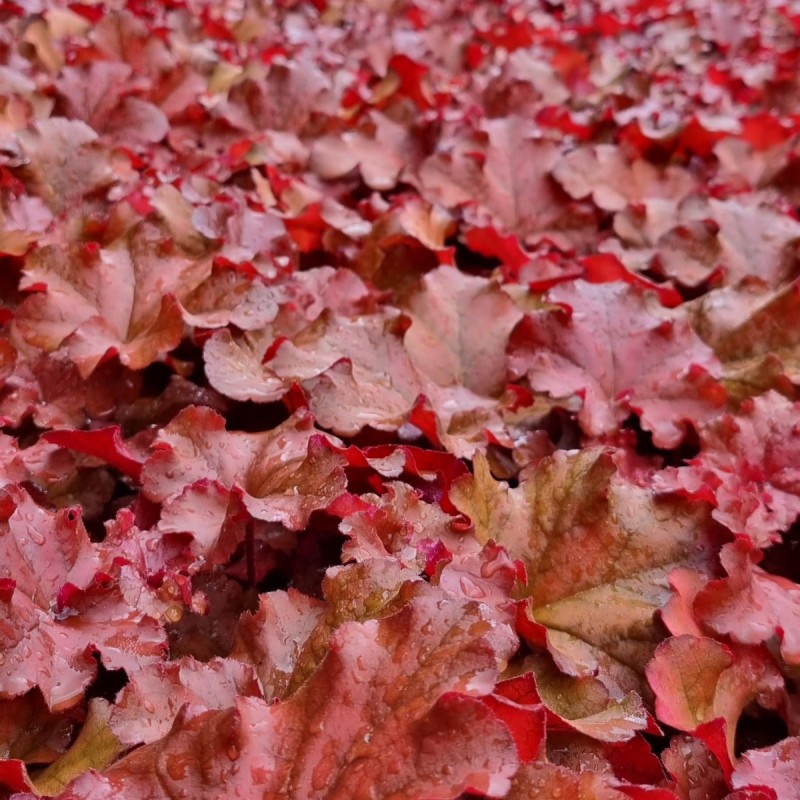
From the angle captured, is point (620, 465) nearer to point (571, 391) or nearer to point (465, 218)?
point (571, 391)

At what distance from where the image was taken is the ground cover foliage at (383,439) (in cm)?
95

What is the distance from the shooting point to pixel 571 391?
62.5 inches

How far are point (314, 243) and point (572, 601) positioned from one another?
1033mm

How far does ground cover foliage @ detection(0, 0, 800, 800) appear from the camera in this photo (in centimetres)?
95

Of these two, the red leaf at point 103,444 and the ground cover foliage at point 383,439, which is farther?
the red leaf at point 103,444

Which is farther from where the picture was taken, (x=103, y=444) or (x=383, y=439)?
(x=383, y=439)

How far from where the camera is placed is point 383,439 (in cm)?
149

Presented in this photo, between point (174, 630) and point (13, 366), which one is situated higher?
point (13, 366)

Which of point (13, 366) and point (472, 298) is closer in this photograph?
point (13, 366)

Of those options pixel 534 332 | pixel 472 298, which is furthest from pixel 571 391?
pixel 472 298

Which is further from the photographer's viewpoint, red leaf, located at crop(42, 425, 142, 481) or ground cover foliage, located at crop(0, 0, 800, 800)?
red leaf, located at crop(42, 425, 142, 481)

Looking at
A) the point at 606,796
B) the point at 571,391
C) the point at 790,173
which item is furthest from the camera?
the point at 790,173

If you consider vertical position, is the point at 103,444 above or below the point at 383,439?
above

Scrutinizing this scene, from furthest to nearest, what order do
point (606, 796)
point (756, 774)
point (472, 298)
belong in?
point (472, 298)
point (756, 774)
point (606, 796)
